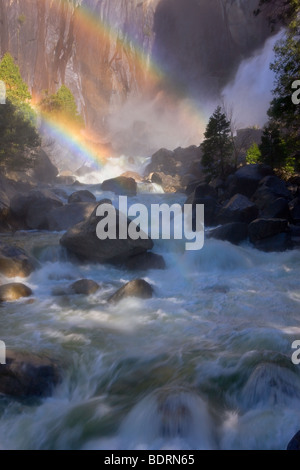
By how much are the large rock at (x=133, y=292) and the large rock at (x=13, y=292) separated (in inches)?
101

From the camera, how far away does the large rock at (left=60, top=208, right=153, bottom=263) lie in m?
11.7

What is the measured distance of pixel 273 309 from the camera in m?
7.98

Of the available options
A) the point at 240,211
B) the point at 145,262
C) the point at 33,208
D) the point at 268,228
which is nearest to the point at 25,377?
the point at 145,262

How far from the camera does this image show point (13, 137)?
2230 centimetres

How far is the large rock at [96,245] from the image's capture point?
11.7 metres

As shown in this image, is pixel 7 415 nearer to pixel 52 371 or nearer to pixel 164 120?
pixel 52 371

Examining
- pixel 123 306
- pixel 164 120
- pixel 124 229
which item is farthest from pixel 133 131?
pixel 123 306

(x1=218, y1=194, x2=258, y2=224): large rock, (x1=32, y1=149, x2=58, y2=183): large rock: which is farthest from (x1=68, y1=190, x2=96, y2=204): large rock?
(x1=32, y1=149, x2=58, y2=183): large rock

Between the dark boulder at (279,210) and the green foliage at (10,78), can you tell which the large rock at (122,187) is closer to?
the dark boulder at (279,210)

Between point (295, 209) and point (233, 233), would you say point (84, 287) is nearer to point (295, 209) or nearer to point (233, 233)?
point (233, 233)

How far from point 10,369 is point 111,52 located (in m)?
62.8

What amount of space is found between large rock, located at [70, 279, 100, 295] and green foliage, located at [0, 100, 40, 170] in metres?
16.4

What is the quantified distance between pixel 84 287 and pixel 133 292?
5.62ft

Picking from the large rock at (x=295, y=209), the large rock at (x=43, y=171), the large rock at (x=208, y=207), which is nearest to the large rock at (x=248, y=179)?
the large rock at (x=208, y=207)
